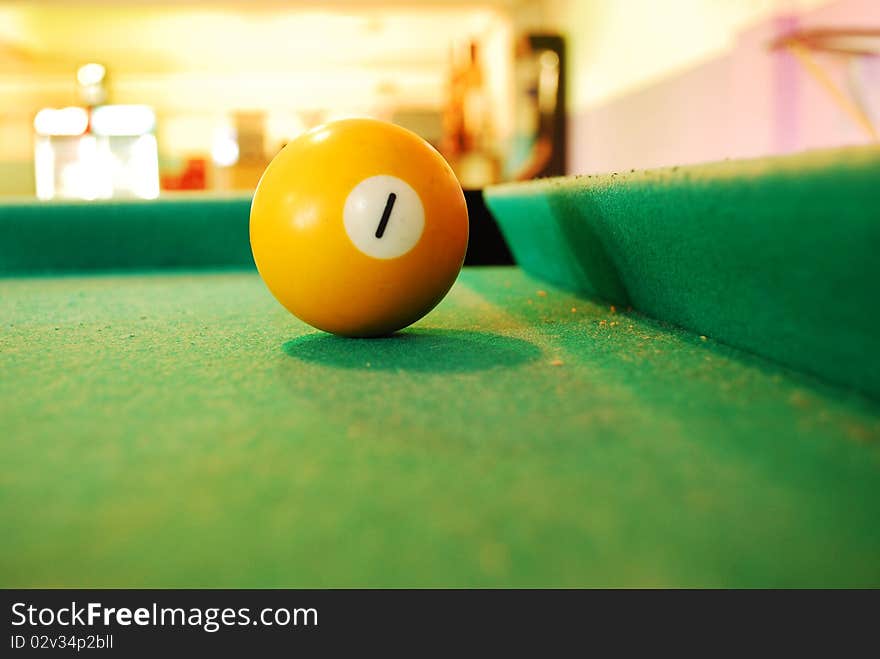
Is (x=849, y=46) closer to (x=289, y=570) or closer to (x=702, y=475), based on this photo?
(x=702, y=475)

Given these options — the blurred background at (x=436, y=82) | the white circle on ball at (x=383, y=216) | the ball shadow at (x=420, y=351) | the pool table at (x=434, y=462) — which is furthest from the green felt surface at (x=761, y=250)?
the blurred background at (x=436, y=82)

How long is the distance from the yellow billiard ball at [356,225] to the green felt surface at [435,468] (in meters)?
0.11

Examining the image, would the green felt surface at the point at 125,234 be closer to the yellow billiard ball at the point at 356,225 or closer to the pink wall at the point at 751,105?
the yellow billiard ball at the point at 356,225

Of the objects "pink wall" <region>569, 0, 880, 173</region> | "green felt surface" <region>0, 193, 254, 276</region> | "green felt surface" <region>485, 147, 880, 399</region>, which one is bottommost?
"green felt surface" <region>0, 193, 254, 276</region>

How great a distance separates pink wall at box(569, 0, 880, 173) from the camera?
3.69 metres

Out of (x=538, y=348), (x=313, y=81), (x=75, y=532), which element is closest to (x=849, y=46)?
(x=538, y=348)

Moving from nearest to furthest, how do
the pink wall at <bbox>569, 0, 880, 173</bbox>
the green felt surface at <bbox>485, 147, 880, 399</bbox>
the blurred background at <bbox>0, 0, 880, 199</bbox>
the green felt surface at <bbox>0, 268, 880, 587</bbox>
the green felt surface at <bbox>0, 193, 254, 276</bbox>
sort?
the green felt surface at <bbox>0, 268, 880, 587</bbox> < the green felt surface at <bbox>485, 147, 880, 399</bbox> < the pink wall at <bbox>569, 0, 880, 173</bbox> < the green felt surface at <bbox>0, 193, 254, 276</bbox> < the blurred background at <bbox>0, 0, 880, 199</bbox>

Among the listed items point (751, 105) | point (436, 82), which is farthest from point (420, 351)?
point (436, 82)

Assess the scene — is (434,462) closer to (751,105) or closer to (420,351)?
(420,351)

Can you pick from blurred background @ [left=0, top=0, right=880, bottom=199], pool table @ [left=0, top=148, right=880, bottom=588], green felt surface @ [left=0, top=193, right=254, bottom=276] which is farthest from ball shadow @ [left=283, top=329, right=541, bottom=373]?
blurred background @ [left=0, top=0, right=880, bottom=199]

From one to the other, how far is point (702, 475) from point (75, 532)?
656mm

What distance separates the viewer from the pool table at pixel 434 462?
29.3 inches

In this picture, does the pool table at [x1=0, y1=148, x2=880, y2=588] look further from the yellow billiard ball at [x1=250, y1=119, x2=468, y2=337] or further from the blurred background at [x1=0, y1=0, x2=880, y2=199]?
the blurred background at [x1=0, y1=0, x2=880, y2=199]

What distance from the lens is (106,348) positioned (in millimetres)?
1797
